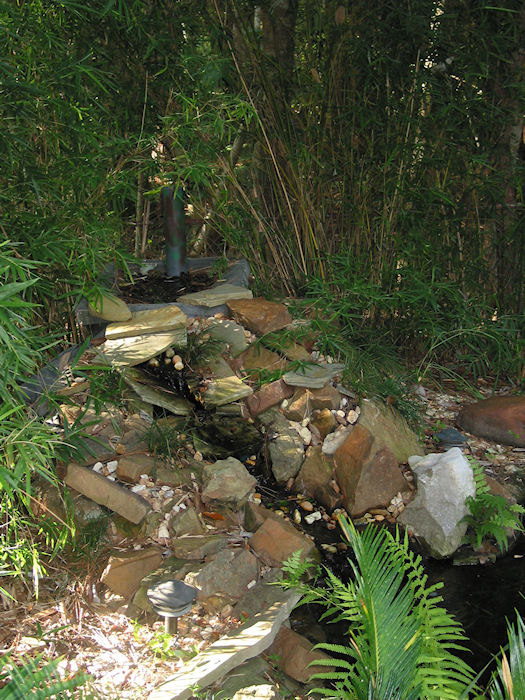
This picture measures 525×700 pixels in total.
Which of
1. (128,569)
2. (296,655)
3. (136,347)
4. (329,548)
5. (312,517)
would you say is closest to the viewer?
(296,655)

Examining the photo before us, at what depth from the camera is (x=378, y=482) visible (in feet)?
9.82

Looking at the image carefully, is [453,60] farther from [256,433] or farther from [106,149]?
[256,433]

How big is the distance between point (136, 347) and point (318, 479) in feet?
3.08

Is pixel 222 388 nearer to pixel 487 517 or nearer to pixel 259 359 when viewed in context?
pixel 259 359

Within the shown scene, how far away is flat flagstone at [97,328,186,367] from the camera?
2990 mm

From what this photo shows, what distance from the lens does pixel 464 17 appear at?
347cm

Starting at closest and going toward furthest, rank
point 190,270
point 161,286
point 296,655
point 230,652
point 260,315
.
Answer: point 230,652 → point 296,655 → point 260,315 → point 161,286 → point 190,270

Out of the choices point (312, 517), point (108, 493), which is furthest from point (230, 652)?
point (312, 517)

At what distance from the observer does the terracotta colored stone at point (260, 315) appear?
344 cm

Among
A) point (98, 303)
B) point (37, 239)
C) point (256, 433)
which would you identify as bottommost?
point (256, 433)

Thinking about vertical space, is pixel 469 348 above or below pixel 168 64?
below

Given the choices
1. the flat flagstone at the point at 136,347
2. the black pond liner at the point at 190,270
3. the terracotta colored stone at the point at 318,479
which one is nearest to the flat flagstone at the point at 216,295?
the black pond liner at the point at 190,270

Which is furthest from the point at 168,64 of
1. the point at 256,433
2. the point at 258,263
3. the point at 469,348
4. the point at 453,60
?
the point at 469,348

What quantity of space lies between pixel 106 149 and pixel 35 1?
59 cm
